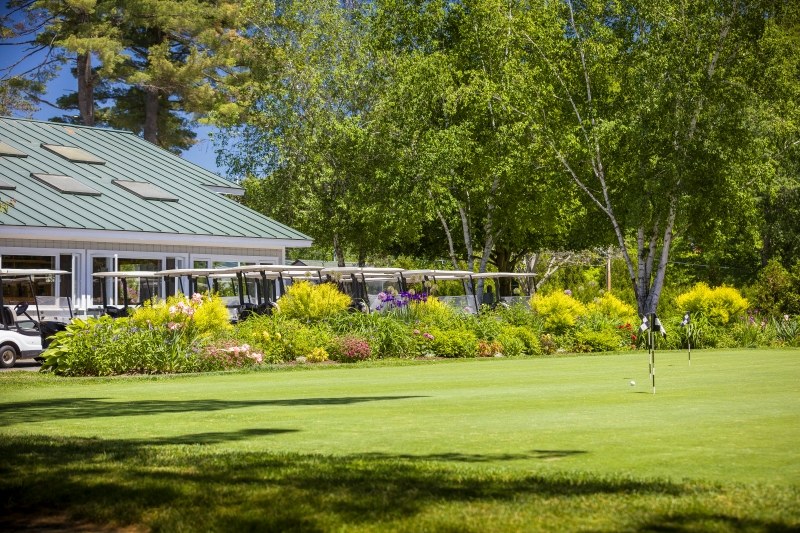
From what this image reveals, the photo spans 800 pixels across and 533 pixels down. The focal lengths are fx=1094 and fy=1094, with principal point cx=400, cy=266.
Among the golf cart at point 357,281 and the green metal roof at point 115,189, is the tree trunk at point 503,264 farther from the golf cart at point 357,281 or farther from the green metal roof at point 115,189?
the golf cart at point 357,281

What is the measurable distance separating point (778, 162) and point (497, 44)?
11805 millimetres

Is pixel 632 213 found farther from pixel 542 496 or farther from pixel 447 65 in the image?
pixel 542 496

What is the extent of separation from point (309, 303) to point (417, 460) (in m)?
18.8

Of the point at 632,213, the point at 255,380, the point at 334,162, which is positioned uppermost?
the point at 334,162

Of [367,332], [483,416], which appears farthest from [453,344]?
[483,416]

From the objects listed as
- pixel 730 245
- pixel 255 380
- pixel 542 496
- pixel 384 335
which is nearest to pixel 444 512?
pixel 542 496

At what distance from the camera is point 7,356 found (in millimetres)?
25688

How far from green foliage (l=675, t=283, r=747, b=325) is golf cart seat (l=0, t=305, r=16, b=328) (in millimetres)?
18778

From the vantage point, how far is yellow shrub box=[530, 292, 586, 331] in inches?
1164

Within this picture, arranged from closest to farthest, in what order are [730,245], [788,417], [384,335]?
[788,417]
[384,335]
[730,245]

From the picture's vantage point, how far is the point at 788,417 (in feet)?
33.2

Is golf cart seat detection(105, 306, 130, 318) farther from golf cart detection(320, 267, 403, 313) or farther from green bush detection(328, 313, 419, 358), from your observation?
green bush detection(328, 313, 419, 358)

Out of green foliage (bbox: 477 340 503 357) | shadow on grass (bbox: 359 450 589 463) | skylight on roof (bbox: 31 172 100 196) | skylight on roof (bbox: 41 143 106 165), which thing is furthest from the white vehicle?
shadow on grass (bbox: 359 450 589 463)

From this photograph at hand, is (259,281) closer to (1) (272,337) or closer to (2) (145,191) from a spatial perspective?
(2) (145,191)
